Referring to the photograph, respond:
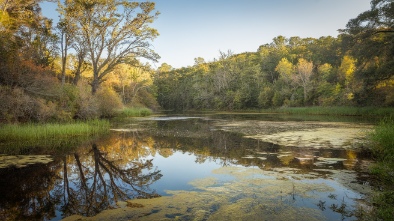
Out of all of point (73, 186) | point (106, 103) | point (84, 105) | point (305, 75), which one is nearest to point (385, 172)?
point (73, 186)

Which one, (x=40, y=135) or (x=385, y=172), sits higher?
(x=40, y=135)

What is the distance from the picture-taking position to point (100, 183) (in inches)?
252

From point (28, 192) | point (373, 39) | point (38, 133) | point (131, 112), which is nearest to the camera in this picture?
point (28, 192)

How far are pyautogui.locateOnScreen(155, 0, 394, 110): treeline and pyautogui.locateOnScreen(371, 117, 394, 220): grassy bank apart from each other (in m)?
15.4

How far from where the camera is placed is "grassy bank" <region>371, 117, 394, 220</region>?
13.6 feet

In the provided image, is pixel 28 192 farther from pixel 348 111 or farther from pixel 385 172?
pixel 348 111

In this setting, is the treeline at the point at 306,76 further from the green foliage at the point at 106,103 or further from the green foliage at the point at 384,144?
the green foliage at the point at 106,103

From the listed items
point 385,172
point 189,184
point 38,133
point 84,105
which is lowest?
point 189,184

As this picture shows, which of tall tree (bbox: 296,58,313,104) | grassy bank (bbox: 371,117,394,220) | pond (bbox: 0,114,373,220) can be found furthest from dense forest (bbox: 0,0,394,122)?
grassy bank (bbox: 371,117,394,220)

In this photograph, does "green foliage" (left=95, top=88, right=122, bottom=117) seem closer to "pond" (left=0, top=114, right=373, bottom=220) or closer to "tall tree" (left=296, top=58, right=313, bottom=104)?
"pond" (left=0, top=114, right=373, bottom=220)

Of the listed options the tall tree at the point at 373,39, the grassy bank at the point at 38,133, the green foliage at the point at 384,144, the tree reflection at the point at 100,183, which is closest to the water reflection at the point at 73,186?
the tree reflection at the point at 100,183

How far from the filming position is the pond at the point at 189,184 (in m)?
4.52

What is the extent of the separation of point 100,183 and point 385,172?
23.1ft

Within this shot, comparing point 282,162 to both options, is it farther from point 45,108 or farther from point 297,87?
point 297,87
